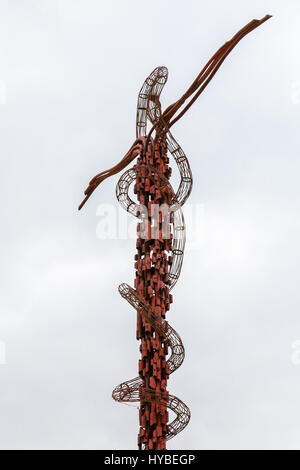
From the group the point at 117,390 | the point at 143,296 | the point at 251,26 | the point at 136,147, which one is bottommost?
the point at 117,390

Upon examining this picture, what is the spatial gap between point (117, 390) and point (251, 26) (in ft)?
25.1

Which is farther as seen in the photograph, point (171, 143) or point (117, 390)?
point (171, 143)

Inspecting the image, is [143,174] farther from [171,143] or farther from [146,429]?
[146,429]

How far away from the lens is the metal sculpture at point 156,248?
1755 cm

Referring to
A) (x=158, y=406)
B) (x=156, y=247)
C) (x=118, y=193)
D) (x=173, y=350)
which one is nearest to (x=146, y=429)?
(x=158, y=406)

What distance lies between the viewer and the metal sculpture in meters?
17.5

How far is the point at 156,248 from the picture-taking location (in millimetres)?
18422

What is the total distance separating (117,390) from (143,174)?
4.46 metres

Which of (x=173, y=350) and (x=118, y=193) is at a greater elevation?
(x=118, y=193)

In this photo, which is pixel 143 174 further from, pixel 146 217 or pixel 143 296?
pixel 143 296

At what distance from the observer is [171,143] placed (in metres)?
19.7
